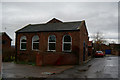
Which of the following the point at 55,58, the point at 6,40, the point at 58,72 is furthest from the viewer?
the point at 6,40

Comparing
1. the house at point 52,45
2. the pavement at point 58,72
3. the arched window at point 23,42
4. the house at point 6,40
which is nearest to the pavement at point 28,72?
the pavement at point 58,72

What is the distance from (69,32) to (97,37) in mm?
43554

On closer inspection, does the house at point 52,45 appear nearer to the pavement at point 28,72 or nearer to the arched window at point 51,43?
the arched window at point 51,43

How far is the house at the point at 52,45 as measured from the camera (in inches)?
572

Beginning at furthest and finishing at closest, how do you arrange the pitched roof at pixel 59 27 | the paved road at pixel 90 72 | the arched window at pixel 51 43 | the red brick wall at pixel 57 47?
1. the arched window at pixel 51 43
2. the pitched roof at pixel 59 27
3. the red brick wall at pixel 57 47
4. the paved road at pixel 90 72

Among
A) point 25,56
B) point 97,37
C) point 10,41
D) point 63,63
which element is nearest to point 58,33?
point 63,63

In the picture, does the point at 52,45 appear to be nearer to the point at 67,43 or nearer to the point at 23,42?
the point at 67,43

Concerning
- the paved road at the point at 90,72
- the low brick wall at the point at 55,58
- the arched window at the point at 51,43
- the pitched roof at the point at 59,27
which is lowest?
the paved road at the point at 90,72

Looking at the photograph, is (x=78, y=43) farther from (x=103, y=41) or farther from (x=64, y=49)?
(x=103, y=41)

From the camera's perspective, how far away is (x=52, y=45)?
16.7m

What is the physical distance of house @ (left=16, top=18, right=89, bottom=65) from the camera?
47.7 ft

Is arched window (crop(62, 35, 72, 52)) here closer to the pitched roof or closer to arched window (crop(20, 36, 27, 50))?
the pitched roof

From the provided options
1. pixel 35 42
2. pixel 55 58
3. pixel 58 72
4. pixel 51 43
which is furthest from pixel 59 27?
pixel 58 72

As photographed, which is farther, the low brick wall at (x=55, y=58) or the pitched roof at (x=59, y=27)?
the pitched roof at (x=59, y=27)
